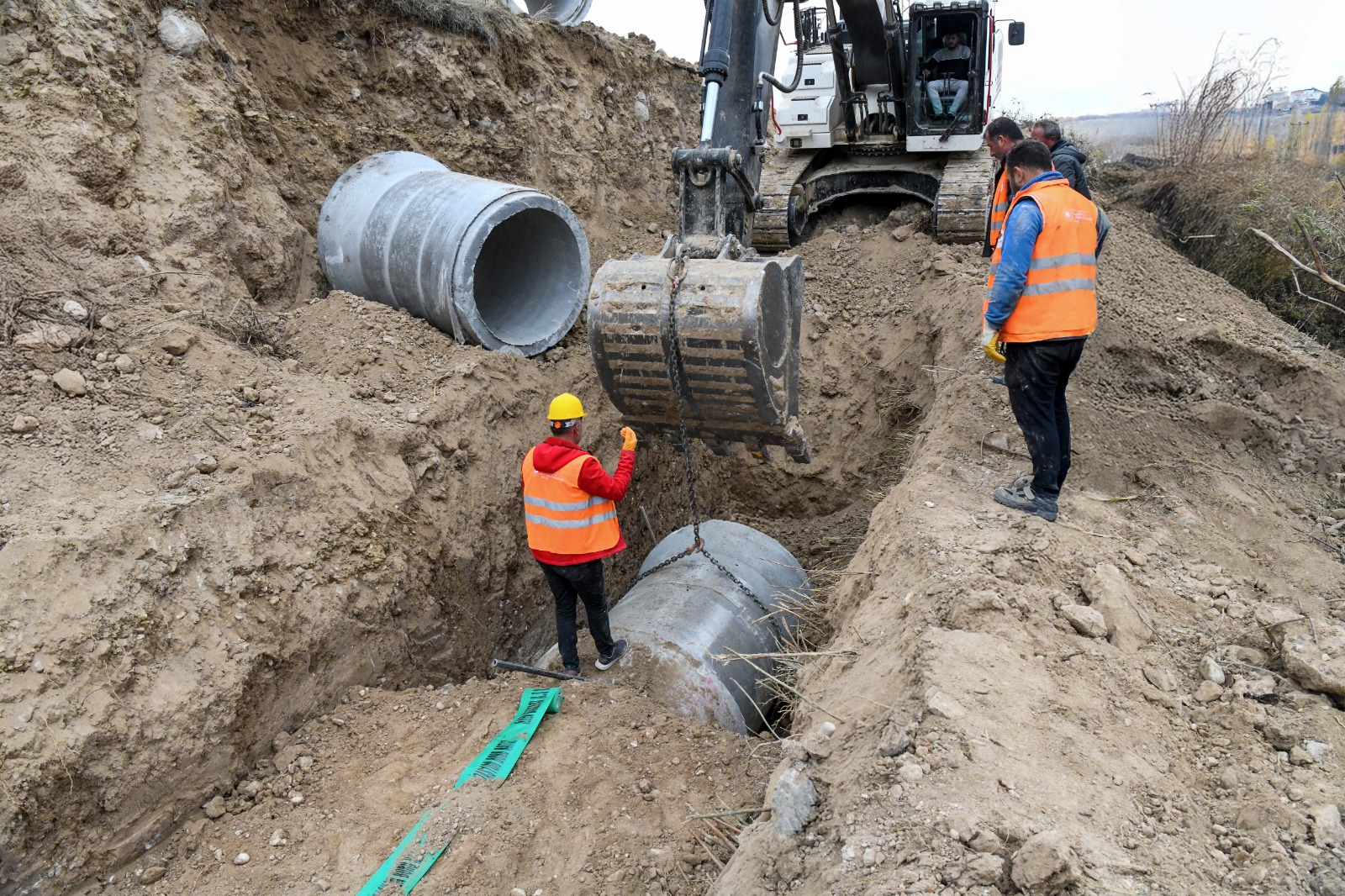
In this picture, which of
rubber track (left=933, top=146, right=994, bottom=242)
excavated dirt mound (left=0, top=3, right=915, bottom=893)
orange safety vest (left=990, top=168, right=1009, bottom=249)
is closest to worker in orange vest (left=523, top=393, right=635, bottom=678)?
excavated dirt mound (left=0, top=3, right=915, bottom=893)

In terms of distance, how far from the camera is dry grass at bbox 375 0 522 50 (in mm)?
7148

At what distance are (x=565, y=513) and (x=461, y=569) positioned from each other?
1.22 metres

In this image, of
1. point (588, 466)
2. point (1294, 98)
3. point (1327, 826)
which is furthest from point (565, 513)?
point (1294, 98)

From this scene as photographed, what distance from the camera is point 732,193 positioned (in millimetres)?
4586

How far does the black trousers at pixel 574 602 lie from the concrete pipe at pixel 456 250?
2178 mm

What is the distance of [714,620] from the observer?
16.1 feet

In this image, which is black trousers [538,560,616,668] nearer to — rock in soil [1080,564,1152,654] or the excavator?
the excavator

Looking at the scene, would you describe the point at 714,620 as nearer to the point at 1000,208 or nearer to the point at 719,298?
the point at 719,298

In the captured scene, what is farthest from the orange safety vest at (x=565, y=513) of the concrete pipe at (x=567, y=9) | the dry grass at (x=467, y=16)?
the concrete pipe at (x=567, y=9)

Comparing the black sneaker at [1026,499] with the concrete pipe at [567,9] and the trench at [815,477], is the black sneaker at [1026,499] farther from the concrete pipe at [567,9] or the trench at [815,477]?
the concrete pipe at [567,9]

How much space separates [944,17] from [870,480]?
4428 millimetres

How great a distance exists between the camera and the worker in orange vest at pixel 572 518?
14.2 feet

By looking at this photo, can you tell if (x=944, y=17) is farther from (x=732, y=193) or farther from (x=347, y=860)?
(x=347, y=860)

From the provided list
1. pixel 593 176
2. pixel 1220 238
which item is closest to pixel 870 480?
pixel 593 176
